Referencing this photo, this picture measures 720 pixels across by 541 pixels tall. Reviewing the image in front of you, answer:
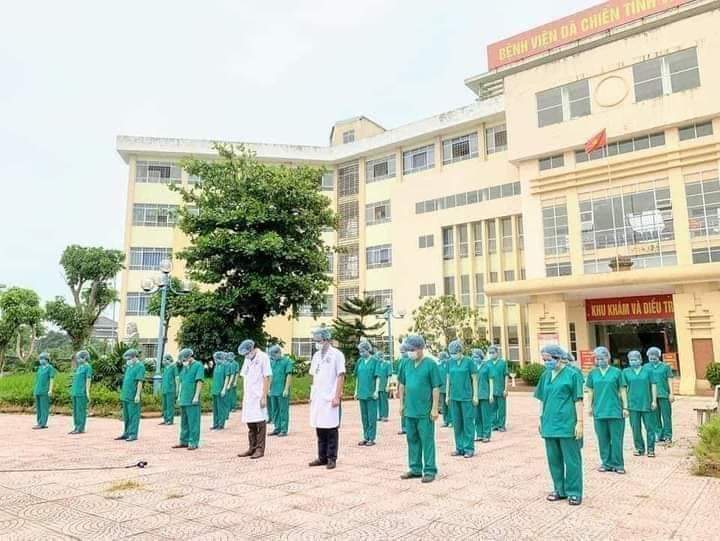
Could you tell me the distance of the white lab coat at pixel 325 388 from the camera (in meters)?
6.42

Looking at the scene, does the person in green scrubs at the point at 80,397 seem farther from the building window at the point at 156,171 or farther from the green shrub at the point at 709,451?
the building window at the point at 156,171

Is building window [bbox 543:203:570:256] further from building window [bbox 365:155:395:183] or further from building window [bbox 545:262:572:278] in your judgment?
building window [bbox 365:155:395:183]

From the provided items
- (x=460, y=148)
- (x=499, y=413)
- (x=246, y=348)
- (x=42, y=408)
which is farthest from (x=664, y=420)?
(x=460, y=148)

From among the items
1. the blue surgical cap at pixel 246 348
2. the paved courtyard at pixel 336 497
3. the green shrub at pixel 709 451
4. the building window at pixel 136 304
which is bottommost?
the paved courtyard at pixel 336 497

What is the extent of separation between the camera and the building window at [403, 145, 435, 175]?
A: 3184cm

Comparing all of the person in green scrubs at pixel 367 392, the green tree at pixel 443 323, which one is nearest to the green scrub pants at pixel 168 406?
the person in green scrubs at pixel 367 392

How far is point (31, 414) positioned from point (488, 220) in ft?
72.6

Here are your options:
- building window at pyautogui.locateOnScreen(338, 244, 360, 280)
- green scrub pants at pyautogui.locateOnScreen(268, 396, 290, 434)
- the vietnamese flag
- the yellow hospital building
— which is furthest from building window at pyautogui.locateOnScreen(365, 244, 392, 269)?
green scrub pants at pyautogui.locateOnScreen(268, 396, 290, 434)

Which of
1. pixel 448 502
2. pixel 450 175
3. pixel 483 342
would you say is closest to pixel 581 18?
pixel 450 175

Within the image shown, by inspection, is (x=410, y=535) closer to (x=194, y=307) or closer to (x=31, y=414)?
(x=31, y=414)

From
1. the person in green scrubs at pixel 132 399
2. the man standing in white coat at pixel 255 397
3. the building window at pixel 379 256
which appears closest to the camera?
the man standing in white coat at pixel 255 397

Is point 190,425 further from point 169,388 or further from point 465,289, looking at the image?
point 465,289

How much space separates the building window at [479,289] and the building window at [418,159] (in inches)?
289

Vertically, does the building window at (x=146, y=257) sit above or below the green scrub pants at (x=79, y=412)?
above
